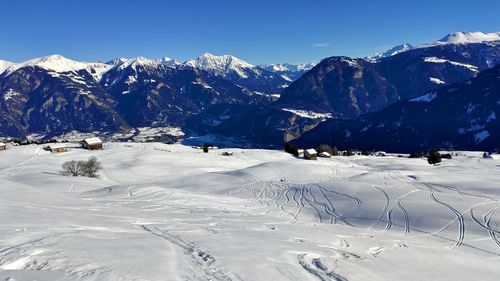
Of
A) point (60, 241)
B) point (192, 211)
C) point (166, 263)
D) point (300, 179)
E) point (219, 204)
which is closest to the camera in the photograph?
point (166, 263)

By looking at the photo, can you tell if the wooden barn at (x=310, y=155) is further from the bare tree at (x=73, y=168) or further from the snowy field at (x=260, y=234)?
the bare tree at (x=73, y=168)

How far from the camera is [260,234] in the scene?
32719mm

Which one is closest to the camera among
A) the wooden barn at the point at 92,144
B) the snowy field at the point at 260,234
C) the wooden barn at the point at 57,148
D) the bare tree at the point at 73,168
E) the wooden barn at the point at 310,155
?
the snowy field at the point at 260,234

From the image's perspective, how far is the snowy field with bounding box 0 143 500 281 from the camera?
19688 millimetres

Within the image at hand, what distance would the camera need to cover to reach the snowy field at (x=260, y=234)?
19688mm

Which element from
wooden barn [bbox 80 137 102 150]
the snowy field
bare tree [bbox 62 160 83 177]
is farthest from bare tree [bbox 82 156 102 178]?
wooden barn [bbox 80 137 102 150]

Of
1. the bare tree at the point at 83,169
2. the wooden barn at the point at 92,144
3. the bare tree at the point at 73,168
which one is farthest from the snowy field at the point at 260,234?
the wooden barn at the point at 92,144

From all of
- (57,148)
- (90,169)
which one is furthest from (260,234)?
(57,148)

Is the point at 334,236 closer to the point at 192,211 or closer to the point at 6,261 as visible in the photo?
the point at 192,211

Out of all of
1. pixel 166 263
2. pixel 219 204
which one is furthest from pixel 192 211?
pixel 166 263

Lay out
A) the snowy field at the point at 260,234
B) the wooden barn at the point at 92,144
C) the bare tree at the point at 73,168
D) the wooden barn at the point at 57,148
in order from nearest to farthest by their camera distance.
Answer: the snowy field at the point at 260,234, the bare tree at the point at 73,168, the wooden barn at the point at 57,148, the wooden barn at the point at 92,144

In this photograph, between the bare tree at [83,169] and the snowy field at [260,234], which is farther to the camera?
the bare tree at [83,169]

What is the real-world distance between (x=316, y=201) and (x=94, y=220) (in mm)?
32584

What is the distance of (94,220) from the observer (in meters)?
32.3
